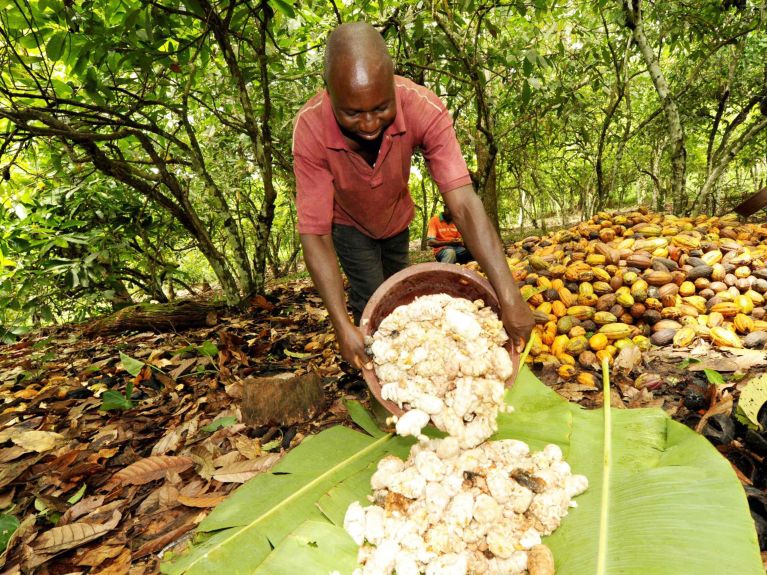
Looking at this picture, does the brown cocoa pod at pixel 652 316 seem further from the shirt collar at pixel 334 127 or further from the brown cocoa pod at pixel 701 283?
the shirt collar at pixel 334 127

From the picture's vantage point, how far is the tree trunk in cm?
372

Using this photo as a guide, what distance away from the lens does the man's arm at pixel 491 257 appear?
1.53 meters

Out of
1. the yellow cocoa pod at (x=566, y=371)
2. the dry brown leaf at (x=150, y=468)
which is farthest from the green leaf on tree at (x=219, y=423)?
the yellow cocoa pod at (x=566, y=371)

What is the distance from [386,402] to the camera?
148cm

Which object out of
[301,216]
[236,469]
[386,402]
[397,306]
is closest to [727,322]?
[397,306]

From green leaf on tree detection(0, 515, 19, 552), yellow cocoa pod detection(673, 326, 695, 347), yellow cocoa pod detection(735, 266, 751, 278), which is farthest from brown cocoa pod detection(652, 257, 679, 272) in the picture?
green leaf on tree detection(0, 515, 19, 552)

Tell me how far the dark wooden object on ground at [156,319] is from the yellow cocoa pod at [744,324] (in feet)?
12.6

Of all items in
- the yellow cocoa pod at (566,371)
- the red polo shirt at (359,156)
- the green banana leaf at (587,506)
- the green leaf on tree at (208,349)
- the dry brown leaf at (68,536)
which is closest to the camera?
the green banana leaf at (587,506)

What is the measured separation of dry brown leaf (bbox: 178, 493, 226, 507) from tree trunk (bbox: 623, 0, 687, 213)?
459cm

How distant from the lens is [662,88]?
150 inches

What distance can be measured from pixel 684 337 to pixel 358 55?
239cm

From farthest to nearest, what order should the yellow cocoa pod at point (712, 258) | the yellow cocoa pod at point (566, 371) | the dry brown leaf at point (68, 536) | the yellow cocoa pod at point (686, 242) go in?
the yellow cocoa pod at point (686, 242) < the yellow cocoa pod at point (712, 258) < the yellow cocoa pod at point (566, 371) < the dry brown leaf at point (68, 536)

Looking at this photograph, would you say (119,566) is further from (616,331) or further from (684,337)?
(684,337)

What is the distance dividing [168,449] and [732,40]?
5548 mm
